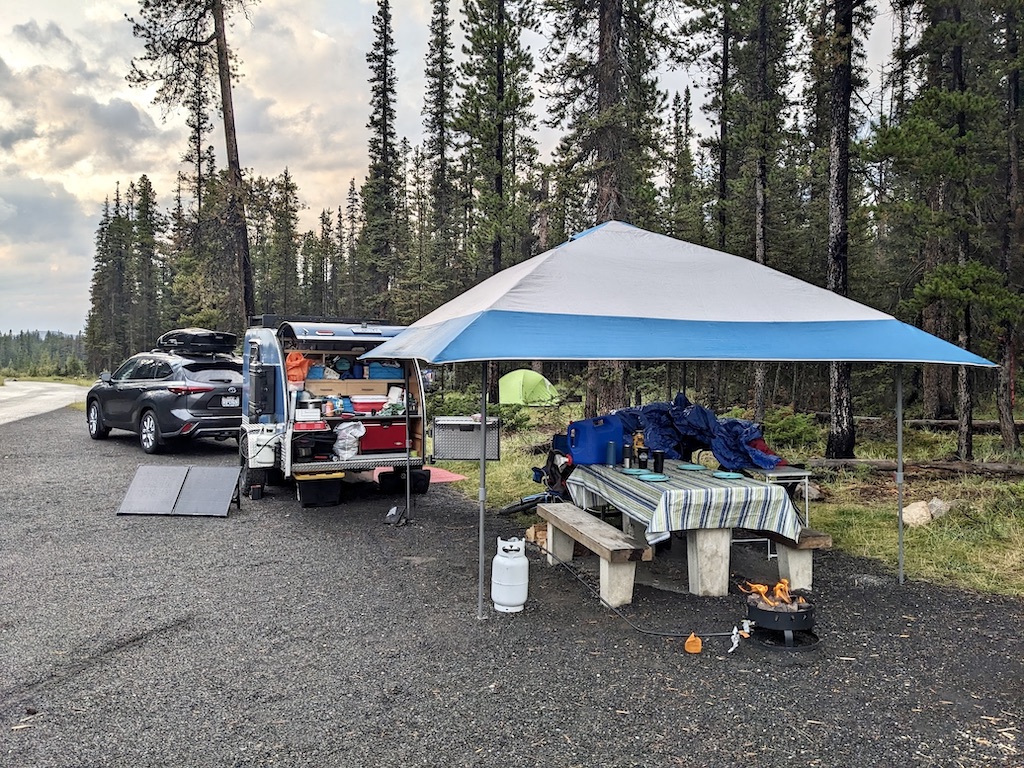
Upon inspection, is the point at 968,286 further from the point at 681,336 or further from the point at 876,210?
the point at 681,336

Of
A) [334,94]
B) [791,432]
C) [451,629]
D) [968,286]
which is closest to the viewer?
[451,629]

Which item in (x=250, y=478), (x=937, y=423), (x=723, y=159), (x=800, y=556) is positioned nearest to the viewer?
(x=800, y=556)

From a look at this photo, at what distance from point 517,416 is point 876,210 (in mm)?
7818

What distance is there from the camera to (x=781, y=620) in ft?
12.5

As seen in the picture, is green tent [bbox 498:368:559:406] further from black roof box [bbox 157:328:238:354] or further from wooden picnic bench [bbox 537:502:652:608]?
wooden picnic bench [bbox 537:502:652:608]

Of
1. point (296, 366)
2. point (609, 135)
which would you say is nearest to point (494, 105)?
point (609, 135)

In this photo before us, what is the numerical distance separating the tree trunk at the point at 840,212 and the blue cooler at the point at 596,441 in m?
5.64

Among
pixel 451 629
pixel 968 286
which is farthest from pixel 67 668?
pixel 968 286

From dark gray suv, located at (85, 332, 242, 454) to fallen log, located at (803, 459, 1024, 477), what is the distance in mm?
8621

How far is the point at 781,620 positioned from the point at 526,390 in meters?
15.7

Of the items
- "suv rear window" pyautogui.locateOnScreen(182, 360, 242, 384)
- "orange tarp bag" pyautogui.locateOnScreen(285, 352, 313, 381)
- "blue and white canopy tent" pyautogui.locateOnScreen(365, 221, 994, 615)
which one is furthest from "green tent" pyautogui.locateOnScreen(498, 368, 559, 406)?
"blue and white canopy tent" pyautogui.locateOnScreen(365, 221, 994, 615)

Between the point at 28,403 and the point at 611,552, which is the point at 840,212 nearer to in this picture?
the point at 611,552

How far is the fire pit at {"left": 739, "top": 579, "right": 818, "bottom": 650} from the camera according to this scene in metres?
3.79

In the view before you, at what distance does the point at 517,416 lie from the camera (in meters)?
14.9
